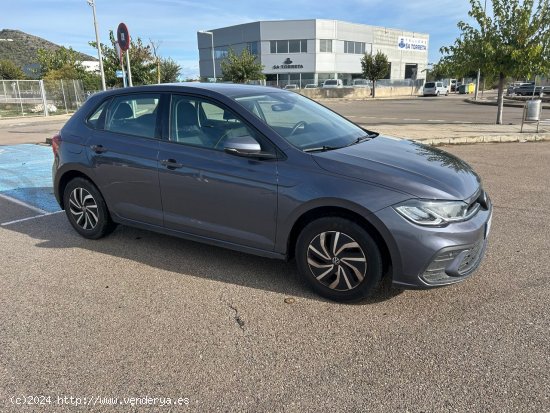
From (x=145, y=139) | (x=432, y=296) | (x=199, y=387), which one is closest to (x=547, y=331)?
(x=432, y=296)

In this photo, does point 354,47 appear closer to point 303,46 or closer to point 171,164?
A: point 303,46

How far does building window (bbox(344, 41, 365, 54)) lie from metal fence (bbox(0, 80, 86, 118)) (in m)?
52.1

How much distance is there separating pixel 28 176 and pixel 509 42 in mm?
16293

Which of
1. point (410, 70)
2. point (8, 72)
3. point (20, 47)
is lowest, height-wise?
point (410, 70)

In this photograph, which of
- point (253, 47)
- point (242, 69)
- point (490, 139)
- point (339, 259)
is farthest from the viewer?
point (253, 47)

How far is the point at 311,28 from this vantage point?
66375mm

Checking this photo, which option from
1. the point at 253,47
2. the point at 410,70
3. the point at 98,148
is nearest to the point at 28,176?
the point at 98,148

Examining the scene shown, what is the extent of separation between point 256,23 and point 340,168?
229 ft

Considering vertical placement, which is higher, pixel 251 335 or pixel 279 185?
pixel 279 185

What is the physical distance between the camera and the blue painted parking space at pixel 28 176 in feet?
22.1

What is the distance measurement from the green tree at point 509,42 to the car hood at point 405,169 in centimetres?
1455

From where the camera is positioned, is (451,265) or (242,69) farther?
(242,69)

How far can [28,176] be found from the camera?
8.48 meters

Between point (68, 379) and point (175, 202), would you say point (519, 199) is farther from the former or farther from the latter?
point (68, 379)
